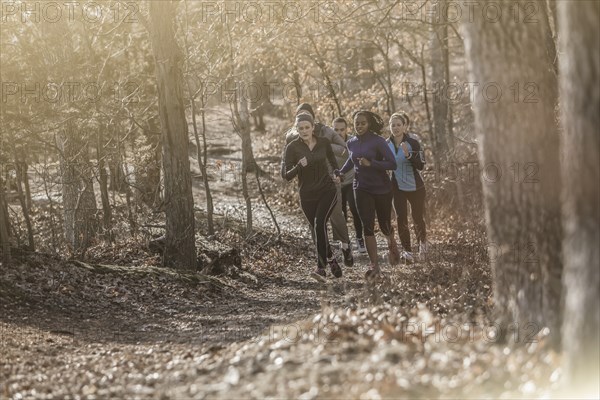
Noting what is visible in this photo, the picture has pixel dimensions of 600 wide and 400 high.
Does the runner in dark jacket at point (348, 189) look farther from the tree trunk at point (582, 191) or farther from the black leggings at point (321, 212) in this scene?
the tree trunk at point (582, 191)

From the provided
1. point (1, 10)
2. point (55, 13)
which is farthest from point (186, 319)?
point (55, 13)

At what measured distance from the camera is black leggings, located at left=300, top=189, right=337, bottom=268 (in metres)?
12.3

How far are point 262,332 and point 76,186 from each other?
10457 millimetres

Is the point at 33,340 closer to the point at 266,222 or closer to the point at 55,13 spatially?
the point at 55,13

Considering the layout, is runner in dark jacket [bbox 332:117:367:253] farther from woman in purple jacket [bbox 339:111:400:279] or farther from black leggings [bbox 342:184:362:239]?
woman in purple jacket [bbox 339:111:400:279]

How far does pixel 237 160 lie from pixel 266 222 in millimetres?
11233

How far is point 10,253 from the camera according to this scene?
11289 mm

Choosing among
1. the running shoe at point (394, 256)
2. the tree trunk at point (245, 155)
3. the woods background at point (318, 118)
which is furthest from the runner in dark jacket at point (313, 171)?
the tree trunk at point (245, 155)

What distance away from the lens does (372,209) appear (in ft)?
41.3

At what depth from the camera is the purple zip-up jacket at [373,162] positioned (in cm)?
Result: 1241

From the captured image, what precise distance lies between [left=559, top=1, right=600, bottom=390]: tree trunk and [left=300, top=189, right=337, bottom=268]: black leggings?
24.1ft

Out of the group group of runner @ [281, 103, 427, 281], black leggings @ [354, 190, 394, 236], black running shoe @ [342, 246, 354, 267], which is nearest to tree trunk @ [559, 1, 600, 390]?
group of runner @ [281, 103, 427, 281]

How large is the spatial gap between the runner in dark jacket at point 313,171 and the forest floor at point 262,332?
1.04 m

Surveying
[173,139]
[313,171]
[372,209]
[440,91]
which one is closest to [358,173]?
[372,209]
